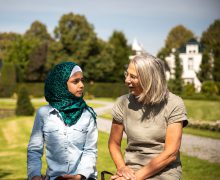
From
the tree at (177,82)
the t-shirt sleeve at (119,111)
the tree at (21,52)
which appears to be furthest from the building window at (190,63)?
the t-shirt sleeve at (119,111)

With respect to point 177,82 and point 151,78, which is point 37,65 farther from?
point 151,78

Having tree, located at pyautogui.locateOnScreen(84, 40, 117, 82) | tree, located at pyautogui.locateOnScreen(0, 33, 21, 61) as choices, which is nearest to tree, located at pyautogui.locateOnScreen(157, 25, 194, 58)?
tree, located at pyautogui.locateOnScreen(84, 40, 117, 82)

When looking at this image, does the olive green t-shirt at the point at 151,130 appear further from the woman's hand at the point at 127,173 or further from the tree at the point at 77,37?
the tree at the point at 77,37

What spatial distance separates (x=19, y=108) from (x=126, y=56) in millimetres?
35634

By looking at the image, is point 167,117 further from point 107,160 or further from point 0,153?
point 0,153

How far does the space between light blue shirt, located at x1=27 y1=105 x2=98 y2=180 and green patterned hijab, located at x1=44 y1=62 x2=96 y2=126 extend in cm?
5

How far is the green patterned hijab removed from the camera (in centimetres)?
288

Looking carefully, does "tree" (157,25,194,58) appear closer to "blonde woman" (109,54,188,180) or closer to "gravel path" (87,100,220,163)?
"gravel path" (87,100,220,163)

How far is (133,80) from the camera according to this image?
2.85m

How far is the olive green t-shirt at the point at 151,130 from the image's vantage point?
2.80m

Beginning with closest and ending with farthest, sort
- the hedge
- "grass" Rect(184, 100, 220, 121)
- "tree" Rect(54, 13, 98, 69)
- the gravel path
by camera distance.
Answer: the gravel path
"grass" Rect(184, 100, 220, 121)
the hedge
"tree" Rect(54, 13, 98, 69)

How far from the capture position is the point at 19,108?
23.6m

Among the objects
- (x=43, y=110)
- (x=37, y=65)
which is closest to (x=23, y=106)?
(x=43, y=110)

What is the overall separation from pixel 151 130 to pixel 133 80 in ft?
1.30
